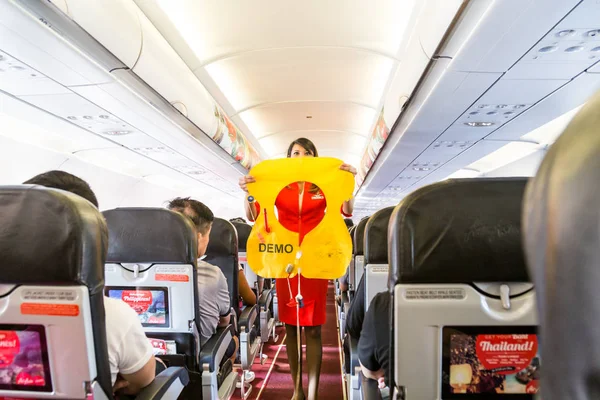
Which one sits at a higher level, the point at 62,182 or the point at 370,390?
the point at 62,182

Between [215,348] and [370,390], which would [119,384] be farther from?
[370,390]

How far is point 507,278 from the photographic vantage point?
1.31 meters

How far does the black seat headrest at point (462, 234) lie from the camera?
129 cm

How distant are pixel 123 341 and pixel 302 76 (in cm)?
477

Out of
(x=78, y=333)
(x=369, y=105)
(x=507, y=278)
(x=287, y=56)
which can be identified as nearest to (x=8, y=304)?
(x=78, y=333)

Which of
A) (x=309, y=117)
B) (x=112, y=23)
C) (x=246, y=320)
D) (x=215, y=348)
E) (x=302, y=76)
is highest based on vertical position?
(x=302, y=76)

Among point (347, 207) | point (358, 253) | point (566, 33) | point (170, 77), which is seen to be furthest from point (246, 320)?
point (566, 33)

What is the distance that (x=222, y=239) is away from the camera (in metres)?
3.72

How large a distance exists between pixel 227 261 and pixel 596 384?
3.53m

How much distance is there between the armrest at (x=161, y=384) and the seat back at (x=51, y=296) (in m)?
0.35

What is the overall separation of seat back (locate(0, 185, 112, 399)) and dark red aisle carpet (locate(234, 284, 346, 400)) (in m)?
2.78

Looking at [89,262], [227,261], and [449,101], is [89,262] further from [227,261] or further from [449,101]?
[449,101]

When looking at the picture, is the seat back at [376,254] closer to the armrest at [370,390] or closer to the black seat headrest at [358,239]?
the armrest at [370,390]

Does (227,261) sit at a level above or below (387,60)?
below
